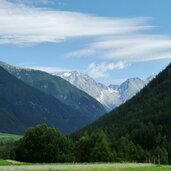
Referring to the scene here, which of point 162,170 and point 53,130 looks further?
point 53,130

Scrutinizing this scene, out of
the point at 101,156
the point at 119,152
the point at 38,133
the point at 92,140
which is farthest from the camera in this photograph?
the point at 119,152

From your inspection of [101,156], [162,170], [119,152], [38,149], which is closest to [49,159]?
[38,149]

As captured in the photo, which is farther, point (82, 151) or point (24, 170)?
point (82, 151)

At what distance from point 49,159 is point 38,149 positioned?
4.15 meters

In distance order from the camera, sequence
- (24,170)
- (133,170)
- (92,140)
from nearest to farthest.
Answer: (24,170)
(133,170)
(92,140)

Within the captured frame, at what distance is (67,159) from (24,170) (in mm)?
81360

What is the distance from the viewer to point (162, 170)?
209 ft

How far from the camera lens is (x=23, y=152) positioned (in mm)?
141125

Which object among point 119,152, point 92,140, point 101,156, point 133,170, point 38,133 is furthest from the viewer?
point 119,152

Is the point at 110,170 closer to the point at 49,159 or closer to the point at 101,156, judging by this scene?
the point at 49,159

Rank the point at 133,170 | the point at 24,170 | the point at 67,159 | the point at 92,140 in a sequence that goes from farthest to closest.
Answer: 1. the point at 92,140
2. the point at 67,159
3. the point at 133,170
4. the point at 24,170

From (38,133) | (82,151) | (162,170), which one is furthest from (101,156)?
(162,170)

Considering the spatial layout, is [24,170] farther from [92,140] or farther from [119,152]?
[119,152]

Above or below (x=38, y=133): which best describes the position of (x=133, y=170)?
below
